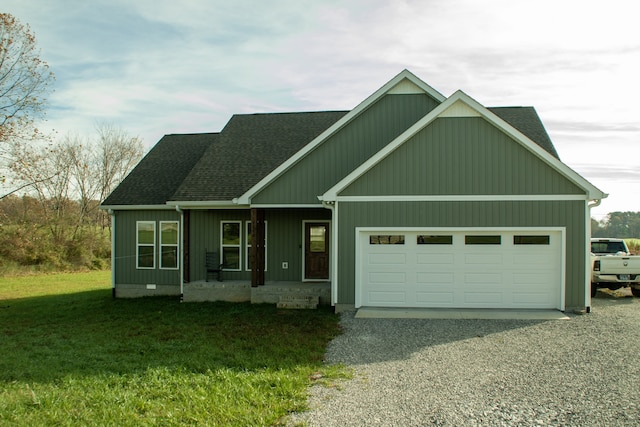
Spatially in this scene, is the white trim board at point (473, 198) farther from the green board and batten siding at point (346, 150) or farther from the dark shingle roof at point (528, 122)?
the dark shingle roof at point (528, 122)

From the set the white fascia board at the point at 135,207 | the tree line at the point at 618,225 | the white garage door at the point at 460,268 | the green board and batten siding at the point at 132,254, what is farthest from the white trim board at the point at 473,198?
the tree line at the point at 618,225

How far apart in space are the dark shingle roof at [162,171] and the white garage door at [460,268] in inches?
308

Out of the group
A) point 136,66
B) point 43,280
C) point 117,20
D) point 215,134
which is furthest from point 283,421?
point 43,280

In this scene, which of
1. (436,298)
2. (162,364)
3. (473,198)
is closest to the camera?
(162,364)

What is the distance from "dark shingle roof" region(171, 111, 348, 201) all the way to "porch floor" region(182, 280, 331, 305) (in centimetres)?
262

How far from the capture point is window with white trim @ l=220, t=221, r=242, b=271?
15.6m

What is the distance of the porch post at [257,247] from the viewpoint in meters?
13.5

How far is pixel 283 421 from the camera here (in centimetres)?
532

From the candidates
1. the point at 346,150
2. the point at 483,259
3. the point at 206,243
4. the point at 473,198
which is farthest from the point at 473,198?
the point at 206,243

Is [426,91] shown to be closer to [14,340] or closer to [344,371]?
[344,371]

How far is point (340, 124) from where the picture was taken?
13570mm

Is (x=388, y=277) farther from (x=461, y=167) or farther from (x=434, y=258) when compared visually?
(x=461, y=167)

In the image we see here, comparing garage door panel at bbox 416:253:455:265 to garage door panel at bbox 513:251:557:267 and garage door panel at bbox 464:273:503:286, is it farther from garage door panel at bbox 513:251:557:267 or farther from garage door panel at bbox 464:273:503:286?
garage door panel at bbox 513:251:557:267

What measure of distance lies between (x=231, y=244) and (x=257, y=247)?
2187mm
